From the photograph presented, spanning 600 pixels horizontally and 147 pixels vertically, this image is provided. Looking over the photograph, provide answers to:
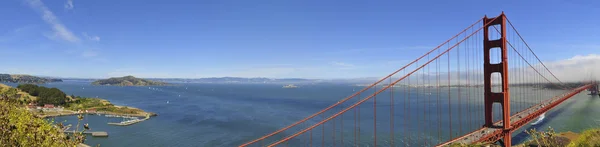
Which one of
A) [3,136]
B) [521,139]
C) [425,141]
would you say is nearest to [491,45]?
[425,141]

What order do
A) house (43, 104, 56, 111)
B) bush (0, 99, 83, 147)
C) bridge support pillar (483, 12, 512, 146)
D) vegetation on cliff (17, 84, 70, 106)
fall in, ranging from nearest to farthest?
bush (0, 99, 83, 147) < bridge support pillar (483, 12, 512, 146) < house (43, 104, 56, 111) < vegetation on cliff (17, 84, 70, 106)

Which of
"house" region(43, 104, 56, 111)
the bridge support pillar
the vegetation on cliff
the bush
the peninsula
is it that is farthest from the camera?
the vegetation on cliff

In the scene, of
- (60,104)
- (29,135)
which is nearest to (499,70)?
(29,135)

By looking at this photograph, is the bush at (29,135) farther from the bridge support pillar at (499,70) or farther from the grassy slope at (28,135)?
the bridge support pillar at (499,70)

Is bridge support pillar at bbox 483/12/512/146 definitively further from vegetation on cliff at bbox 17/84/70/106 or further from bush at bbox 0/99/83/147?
vegetation on cliff at bbox 17/84/70/106

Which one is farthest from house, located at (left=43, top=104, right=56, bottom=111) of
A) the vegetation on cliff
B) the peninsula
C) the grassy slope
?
the grassy slope

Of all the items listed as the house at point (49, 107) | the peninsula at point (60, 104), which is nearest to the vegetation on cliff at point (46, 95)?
the peninsula at point (60, 104)

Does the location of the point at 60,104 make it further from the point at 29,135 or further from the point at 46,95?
the point at 29,135

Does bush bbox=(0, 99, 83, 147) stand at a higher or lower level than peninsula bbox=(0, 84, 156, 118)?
higher

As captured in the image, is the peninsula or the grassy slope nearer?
the grassy slope

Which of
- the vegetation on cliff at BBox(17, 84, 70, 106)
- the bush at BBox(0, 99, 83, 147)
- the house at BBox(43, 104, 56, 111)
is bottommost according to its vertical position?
the house at BBox(43, 104, 56, 111)

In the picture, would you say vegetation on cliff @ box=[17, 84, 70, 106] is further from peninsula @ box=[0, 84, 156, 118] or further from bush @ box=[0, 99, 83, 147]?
bush @ box=[0, 99, 83, 147]
